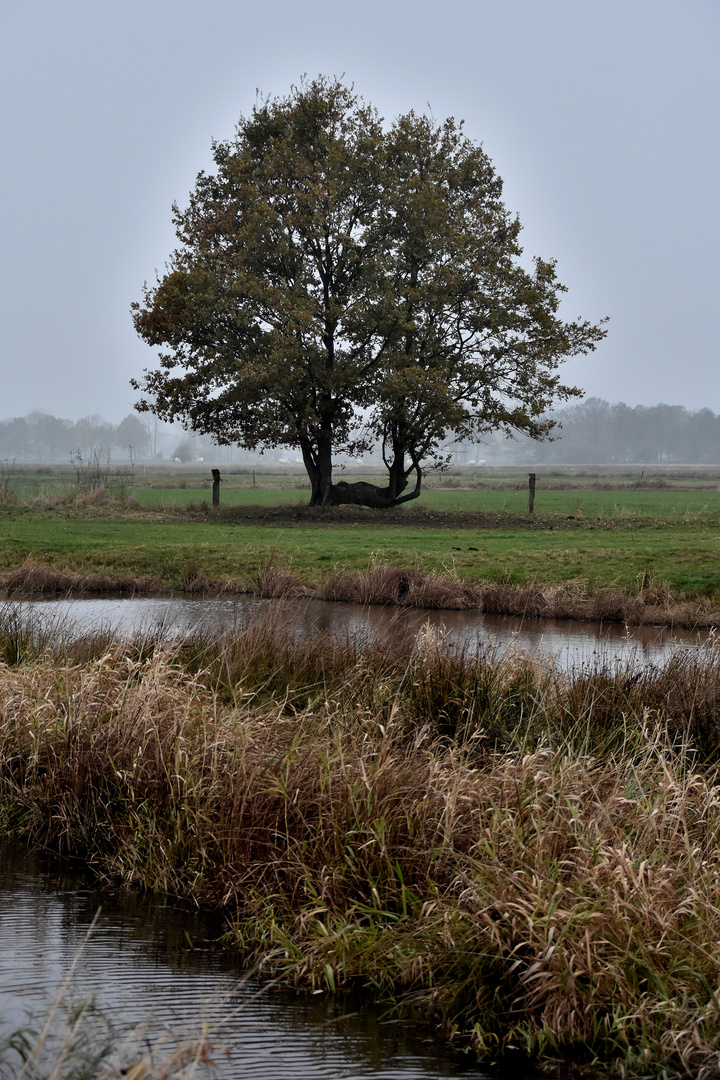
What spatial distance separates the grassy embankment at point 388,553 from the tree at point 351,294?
367 centimetres

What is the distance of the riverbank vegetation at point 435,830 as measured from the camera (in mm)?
4578

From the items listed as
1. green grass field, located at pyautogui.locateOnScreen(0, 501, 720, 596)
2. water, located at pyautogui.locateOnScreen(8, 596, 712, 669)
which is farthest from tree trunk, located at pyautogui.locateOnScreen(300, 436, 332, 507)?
water, located at pyautogui.locateOnScreen(8, 596, 712, 669)

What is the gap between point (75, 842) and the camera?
266 inches

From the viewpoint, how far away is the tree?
32.8 metres

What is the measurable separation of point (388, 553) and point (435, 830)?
53.7 ft

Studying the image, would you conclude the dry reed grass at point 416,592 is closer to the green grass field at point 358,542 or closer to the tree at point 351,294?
the green grass field at point 358,542

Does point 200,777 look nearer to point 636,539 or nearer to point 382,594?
point 382,594

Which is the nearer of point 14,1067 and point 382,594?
point 14,1067

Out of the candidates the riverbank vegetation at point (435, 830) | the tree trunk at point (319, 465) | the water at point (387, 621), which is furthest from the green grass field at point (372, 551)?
the riverbank vegetation at point (435, 830)

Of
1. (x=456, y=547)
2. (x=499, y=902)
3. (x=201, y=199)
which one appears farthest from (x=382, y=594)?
(x=201, y=199)

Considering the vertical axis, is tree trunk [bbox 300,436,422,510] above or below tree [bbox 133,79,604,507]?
below

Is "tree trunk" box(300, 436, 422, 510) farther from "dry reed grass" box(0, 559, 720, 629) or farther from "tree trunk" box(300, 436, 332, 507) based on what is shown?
"dry reed grass" box(0, 559, 720, 629)

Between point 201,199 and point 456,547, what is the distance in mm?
19346

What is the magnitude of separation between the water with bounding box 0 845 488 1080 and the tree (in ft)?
88.4
